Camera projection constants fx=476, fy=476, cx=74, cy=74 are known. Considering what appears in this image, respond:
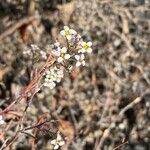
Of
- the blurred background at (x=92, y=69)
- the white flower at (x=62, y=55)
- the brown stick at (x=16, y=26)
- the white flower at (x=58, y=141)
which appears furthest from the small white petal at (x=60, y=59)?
the brown stick at (x=16, y=26)

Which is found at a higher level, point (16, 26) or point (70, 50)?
point (70, 50)

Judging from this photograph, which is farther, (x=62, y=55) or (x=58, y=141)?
(x=58, y=141)

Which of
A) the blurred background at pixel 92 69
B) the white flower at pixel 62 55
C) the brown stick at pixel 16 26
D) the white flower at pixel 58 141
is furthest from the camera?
the brown stick at pixel 16 26

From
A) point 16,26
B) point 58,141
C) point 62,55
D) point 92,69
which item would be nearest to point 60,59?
point 62,55

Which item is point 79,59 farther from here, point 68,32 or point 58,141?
point 58,141

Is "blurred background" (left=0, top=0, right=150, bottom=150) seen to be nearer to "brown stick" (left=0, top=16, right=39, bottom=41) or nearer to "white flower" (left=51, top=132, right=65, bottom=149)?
"brown stick" (left=0, top=16, right=39, bottom=41)

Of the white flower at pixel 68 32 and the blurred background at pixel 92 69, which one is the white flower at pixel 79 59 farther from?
the blurred background at pixel 92 69

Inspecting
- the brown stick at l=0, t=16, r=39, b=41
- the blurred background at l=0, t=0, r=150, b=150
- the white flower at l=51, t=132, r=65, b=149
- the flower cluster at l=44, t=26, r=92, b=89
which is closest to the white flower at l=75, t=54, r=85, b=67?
the flower cluster at l=44, t=26, r=92, b=89

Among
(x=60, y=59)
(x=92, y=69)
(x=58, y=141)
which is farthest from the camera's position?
(x=92, y=69)

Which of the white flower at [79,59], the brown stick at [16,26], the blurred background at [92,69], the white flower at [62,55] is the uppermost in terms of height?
the white flower at [62,55]
